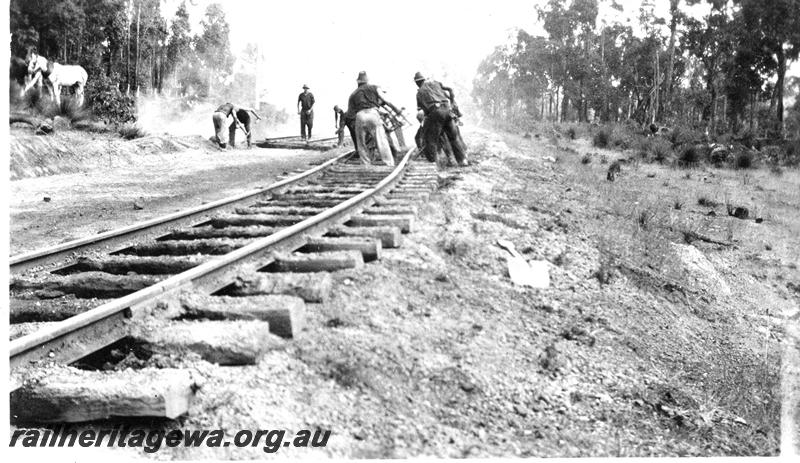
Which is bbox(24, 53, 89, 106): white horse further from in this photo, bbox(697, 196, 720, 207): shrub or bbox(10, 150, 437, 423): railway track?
bbox(697, 196, 720, 207): shrub

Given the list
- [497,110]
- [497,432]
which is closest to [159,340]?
[497,432]

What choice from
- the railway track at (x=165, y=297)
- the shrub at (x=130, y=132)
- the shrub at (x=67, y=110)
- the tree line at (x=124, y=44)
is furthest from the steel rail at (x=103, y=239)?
the tree line at (x=124, y=44)

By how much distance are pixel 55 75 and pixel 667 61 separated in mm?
36799

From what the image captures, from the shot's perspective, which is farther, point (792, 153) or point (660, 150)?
point (792, 153)

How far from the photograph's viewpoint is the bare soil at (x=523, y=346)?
2.65 metres

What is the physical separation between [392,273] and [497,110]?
73437 mm

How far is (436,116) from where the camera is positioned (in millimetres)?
10414

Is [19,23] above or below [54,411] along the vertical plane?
above

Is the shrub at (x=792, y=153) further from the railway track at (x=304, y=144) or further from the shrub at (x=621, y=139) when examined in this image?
the railway track at (x=304, y=144)

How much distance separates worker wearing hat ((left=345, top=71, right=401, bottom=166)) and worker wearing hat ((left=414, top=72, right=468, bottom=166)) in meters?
0.50

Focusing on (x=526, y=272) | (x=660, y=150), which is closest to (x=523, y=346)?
(x=526, y=272)

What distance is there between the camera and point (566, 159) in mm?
15680

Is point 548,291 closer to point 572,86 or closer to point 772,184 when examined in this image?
point 772,184

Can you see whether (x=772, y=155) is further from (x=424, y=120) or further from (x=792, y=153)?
(x=424, y=120)
